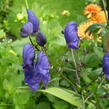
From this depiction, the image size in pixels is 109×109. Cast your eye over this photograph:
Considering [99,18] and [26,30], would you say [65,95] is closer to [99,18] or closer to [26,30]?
[26,30]

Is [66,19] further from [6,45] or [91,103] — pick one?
[91,103]

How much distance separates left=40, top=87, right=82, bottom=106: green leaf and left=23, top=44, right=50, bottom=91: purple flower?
135 millimetres

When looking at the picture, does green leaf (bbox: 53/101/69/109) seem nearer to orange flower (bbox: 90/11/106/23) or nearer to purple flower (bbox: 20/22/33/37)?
purple flower (bbox: 20/22/33/37)

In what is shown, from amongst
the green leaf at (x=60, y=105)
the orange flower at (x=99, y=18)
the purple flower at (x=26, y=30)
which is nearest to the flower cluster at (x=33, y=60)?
the purple flower at (x=26, y=30)

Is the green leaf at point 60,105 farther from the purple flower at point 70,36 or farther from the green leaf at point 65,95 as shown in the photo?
the purple flower at point 70,36

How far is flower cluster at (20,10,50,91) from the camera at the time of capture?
1250 mm

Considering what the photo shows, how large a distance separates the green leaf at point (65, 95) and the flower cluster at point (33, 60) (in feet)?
0.44

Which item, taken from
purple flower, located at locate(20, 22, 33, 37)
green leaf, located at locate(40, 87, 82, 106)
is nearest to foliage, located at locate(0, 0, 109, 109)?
green leaf, located at locate(40, 87, 82, 106)

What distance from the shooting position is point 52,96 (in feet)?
5.21

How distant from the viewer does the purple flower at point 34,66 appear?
1.25m

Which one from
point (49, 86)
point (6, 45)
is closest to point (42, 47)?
point (49, 86)

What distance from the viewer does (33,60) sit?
1.30 m

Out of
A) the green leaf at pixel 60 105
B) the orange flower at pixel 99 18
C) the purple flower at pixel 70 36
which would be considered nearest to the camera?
the purple flower at pixel 70 36

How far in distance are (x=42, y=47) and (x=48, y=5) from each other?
2926mm
